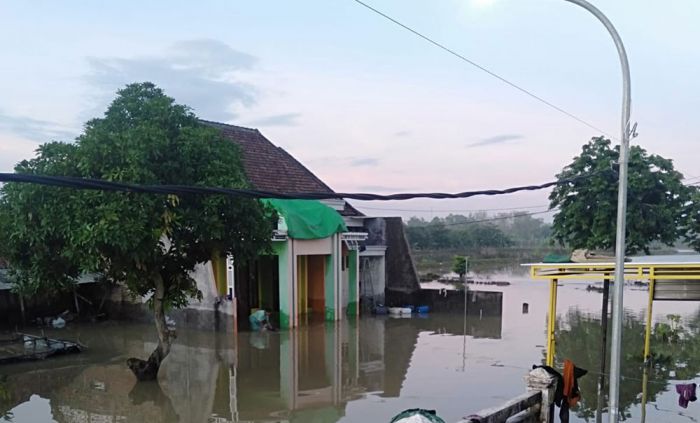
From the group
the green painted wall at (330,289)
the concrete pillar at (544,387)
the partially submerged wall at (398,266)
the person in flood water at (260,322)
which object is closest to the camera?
the concrete pillar at (544,387)

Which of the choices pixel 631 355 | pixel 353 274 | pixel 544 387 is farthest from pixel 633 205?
pixel 353 274

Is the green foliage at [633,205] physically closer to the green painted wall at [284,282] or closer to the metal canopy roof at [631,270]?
the metal canopy roof at [631,270]

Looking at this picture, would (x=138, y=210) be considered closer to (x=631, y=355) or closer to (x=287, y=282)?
→ (x=287, y=282)

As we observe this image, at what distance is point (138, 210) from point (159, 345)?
342 centimetres

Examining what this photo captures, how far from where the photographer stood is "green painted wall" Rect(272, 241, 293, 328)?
656 inches

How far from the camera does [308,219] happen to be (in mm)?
17391

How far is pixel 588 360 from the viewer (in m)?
13.0

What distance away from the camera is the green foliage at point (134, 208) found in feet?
29.5

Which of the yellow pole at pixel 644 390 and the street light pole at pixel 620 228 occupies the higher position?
the street light pole at pixel 620 228

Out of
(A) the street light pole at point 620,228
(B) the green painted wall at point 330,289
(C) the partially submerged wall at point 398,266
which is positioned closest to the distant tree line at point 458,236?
(C) the partially submerged wall at point 398,266

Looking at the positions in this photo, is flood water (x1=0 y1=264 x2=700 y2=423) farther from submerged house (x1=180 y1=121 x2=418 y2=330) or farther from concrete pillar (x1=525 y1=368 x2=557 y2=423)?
concrete pillar (x1=525 y1=368 x2=557 y2=423)

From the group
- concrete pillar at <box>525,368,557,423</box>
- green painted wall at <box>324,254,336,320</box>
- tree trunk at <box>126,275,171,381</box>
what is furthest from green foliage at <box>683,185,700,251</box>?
tree trunk at <box>126,275,171,381</box>

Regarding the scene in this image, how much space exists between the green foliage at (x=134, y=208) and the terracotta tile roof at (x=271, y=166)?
8.32 m

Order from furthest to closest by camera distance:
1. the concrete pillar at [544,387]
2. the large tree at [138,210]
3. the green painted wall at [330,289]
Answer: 1. the green painted wall at [330,289]
2. the large tree at [138,210]
3. the concrete pillar at [544,387]
